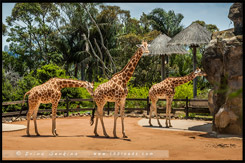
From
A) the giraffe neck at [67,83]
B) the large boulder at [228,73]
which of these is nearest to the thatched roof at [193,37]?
the large boulder at [228,73]

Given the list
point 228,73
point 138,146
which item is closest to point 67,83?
point 138,146

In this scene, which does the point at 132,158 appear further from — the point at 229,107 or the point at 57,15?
the point at 57,15

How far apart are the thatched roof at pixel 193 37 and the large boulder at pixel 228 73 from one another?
24.9ft

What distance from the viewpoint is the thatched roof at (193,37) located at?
694 inches

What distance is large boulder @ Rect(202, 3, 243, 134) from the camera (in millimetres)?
8867

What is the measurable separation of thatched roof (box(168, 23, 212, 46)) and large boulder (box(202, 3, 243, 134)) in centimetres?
760

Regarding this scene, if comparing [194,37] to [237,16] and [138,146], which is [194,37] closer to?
[237,16]

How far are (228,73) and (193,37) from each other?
9.37 meters

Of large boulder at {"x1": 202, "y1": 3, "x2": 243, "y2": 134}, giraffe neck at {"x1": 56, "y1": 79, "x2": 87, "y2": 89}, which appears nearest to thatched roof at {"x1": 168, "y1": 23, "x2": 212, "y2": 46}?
large boulder at {"x1": 202, "y1": 3, "x2": 243, "y2": 134}

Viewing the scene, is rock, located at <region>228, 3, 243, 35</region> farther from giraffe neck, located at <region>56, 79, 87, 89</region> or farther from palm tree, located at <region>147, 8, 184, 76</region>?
palm tree, located at <region>147, 8, 184, 76</region>

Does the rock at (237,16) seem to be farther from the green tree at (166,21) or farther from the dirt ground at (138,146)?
the green tree at (166,21)

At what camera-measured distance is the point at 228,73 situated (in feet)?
29.5

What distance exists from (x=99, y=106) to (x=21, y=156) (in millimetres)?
3380

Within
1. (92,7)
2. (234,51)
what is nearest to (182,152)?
(234,51)
